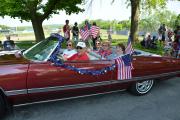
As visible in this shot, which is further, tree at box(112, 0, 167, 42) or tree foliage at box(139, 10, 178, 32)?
tree foliage at box(139, 10, 178, 32)

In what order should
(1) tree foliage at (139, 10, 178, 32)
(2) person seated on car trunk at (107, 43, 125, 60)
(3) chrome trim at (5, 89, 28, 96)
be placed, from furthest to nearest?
1. (1) tree foliage at (139, 10, 178, 32)
2. (2) person seated on car trunk at (107, 43, 125, 60)
3. (3) chrome trim at (5, 89, 28, 96)

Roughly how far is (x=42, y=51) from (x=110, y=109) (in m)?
1.61

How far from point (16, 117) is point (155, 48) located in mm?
10506

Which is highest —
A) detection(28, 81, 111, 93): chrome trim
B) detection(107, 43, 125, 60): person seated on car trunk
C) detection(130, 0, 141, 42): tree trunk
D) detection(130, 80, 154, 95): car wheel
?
detection(130, 0, 141, 42): tree trunk

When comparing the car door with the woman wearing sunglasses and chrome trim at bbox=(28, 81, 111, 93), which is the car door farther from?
the woman wearing sunglasses

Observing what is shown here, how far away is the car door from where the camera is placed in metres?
4.10

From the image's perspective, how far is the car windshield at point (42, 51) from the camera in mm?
4355

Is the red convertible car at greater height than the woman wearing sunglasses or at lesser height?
lesser

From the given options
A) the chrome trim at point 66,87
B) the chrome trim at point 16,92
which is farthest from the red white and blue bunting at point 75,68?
the chrome trim at point 16,92

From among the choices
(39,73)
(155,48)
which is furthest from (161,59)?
(155,48)

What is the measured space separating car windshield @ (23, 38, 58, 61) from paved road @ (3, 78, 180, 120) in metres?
0.94

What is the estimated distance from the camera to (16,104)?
13.6ft

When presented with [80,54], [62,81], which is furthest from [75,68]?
[80,54]

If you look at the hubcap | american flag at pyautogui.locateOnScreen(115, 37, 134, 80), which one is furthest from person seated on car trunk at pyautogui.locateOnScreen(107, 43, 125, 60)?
the hubcap
